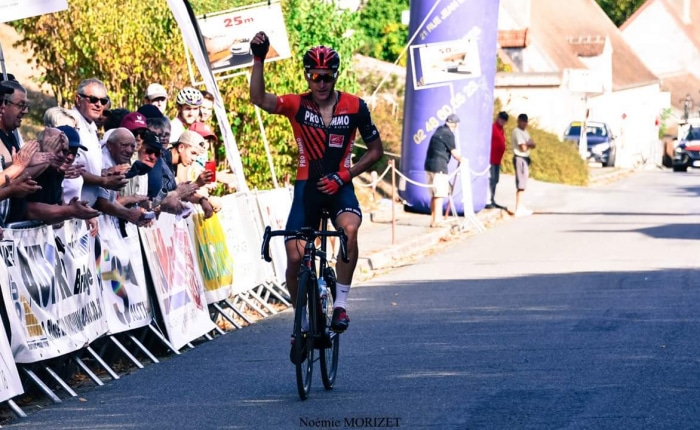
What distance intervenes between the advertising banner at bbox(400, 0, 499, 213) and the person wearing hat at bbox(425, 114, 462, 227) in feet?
4.09

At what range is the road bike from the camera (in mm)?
9039

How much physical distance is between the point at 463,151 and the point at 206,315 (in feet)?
50.9

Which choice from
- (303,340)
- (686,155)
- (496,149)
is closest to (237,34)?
(303,340)

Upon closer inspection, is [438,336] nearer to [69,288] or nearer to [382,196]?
[69,288]

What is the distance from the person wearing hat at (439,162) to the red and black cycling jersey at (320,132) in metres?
15.5

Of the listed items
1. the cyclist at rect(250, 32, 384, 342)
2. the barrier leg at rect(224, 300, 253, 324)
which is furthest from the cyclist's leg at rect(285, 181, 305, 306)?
the barrier leg at rect(224, 300, 253, 324)

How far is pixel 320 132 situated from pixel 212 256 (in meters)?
4.01

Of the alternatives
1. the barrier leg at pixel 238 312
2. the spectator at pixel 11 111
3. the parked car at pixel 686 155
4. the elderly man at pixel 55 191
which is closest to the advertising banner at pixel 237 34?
the barrier leg at pixel 238 312

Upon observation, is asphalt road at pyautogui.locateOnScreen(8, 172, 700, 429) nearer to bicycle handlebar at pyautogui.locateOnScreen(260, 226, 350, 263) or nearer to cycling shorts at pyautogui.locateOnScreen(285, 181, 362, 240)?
bicycle handlebar at pyautogui.locateOnScreen(260, 226, 350, 263)

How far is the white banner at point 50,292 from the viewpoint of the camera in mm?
9039

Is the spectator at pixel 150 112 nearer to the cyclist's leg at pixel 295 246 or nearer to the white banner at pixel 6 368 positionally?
the cyclist's leg at pixel 295 246

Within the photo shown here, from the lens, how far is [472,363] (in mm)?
10375

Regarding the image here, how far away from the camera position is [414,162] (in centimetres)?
2789

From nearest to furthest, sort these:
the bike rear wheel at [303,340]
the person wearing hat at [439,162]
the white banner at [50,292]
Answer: the bike rear wheel at [303,340]
the white banner at [50,292]
the person wearing hat at [439,162]
